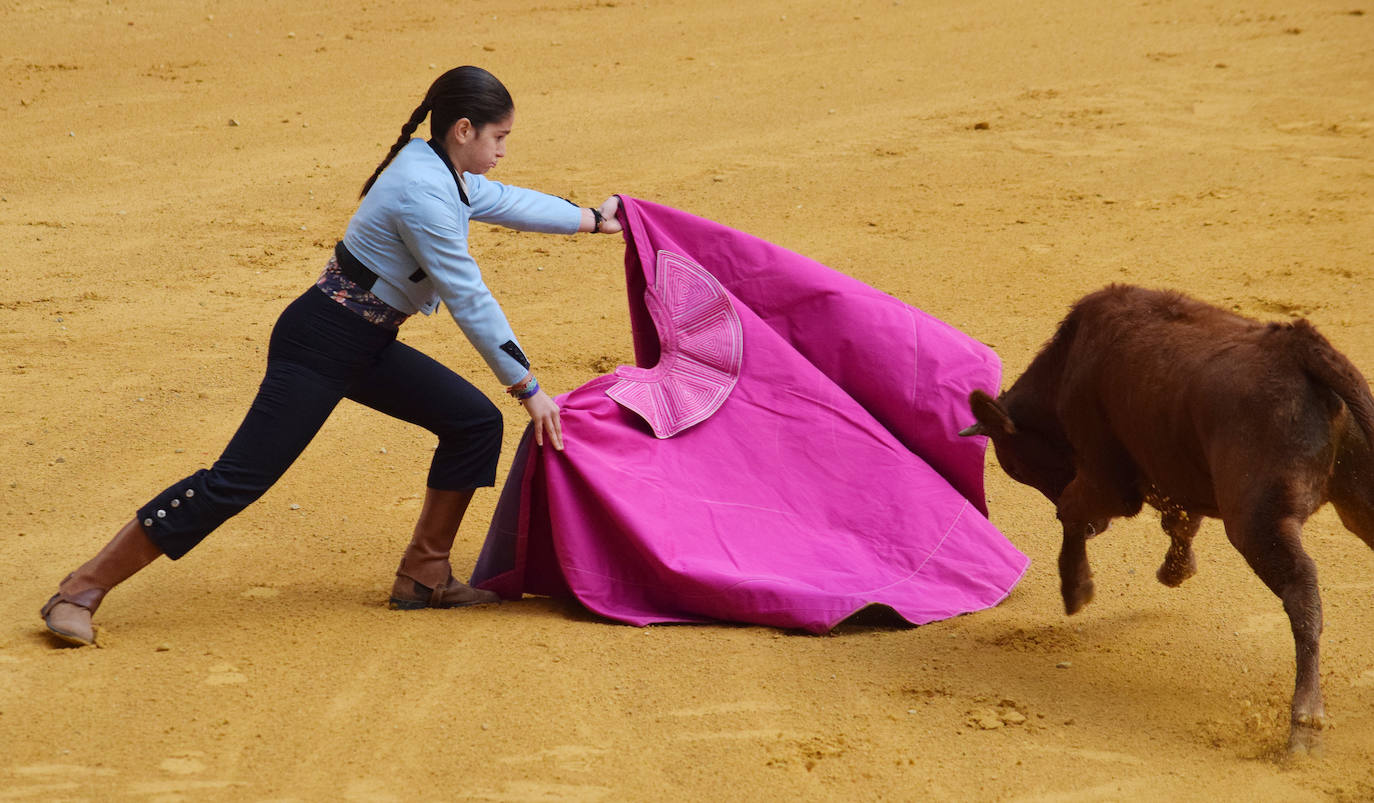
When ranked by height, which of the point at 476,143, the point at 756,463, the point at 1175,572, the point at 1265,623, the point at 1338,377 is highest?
the point at 476,143

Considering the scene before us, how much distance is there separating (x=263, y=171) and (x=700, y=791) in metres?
7.82

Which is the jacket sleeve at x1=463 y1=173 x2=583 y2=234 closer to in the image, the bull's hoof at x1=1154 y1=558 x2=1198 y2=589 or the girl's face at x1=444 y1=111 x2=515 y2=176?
the girl's face at x1=444 y1=111 x2=515 y2=176

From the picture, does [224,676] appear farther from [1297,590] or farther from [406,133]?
[1297,590]

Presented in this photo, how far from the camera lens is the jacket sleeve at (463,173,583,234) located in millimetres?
4496

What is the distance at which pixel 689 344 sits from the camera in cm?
493

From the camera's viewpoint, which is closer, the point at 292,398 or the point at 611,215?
the point at 292,398

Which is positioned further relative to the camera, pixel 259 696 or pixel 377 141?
pixel 377 141

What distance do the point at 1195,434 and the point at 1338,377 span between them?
0.42 m

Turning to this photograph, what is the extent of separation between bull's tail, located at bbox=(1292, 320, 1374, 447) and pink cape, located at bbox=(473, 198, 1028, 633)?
56.1 inches

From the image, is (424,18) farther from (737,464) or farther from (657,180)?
(737,464)

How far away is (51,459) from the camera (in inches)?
234

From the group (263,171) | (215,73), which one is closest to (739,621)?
(263,171)

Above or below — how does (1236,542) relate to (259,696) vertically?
above

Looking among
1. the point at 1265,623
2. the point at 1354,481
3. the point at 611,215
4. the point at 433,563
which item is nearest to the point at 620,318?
the point at 611,215
